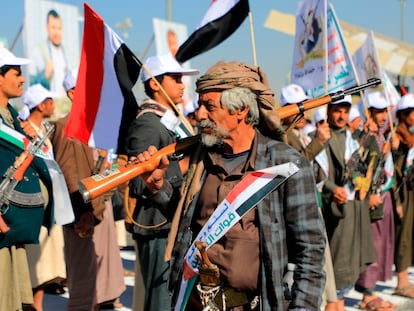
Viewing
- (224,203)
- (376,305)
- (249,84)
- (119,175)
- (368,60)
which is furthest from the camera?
(368,60)

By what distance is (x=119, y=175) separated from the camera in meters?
3.51

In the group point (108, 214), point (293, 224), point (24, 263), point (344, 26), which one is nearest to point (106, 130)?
point (24, 263)

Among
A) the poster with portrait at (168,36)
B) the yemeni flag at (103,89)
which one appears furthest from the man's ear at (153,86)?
the poster with portrait at (168,36)

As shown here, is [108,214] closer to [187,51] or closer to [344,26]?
[187,51]

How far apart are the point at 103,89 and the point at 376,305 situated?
4.22 m

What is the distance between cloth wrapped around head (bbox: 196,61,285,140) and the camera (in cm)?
335

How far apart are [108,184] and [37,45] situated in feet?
40.8

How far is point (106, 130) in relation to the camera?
179 inches

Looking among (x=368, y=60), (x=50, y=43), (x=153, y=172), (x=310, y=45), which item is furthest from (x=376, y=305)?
(x=50, y=43)

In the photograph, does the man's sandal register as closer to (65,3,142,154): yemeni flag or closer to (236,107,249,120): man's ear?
(65,3,142,154): yemeni flag

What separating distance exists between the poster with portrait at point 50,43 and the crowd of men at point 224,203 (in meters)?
7.57

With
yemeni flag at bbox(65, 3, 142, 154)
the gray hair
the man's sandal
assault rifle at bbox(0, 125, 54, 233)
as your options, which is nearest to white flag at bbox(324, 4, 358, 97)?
the man's sandal

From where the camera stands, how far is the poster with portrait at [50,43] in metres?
15.0

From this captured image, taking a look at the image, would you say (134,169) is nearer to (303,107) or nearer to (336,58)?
(303,107)
